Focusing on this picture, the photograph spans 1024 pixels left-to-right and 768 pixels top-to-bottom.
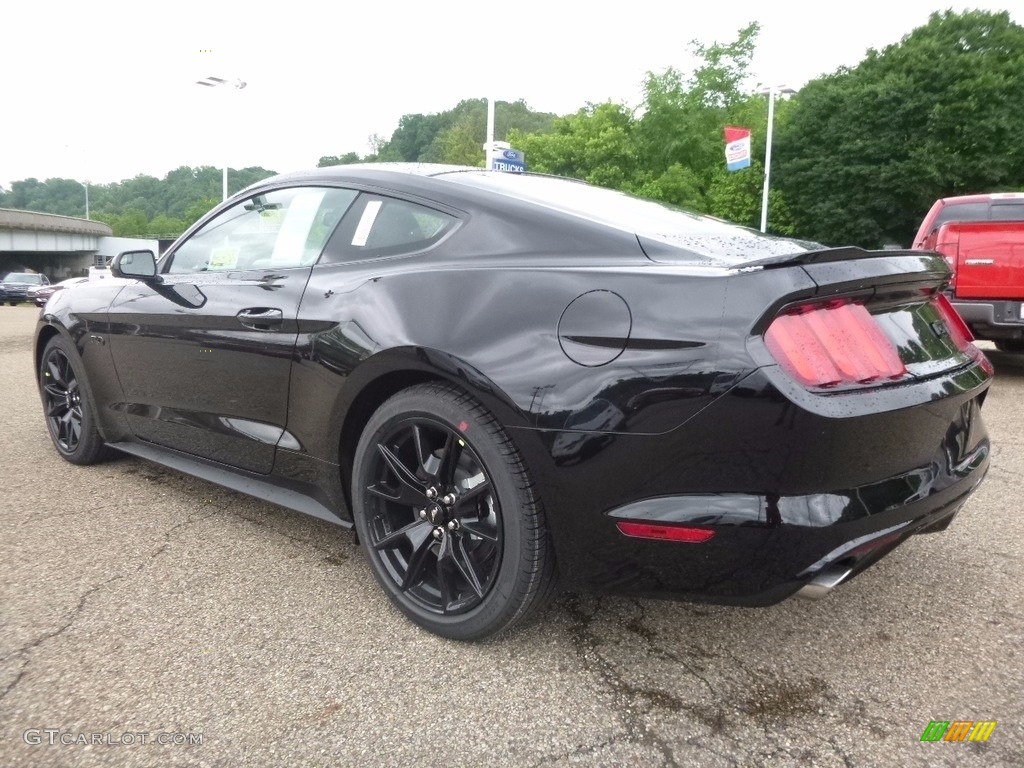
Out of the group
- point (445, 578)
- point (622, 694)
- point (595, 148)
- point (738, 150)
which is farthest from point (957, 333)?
point (595, 148)

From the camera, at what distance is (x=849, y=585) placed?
2.82m

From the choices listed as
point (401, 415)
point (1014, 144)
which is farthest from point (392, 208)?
point (1014, 144)

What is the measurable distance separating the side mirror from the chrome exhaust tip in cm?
289

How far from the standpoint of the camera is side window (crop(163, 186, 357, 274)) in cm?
298

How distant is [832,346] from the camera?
1.98 meters

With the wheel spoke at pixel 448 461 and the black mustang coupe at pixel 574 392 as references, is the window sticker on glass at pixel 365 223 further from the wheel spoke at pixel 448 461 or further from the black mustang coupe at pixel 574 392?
the wheel spoke at pixel 448 461

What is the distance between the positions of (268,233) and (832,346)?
2.17m

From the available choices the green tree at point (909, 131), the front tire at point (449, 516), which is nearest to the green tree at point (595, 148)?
the green tree at point (909, 131)

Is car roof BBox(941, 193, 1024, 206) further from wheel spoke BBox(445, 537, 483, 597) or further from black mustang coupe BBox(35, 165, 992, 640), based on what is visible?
wheel spoke BBox(445, 537, 483, 597)

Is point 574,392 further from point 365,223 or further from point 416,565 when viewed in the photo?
point 365,223

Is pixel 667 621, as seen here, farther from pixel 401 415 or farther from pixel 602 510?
pixel 401 415

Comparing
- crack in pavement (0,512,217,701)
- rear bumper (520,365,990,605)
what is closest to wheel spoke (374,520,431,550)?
rear bumper (520,365,990,605)

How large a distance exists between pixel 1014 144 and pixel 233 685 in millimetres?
37125

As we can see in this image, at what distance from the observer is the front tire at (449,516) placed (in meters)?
2.20
